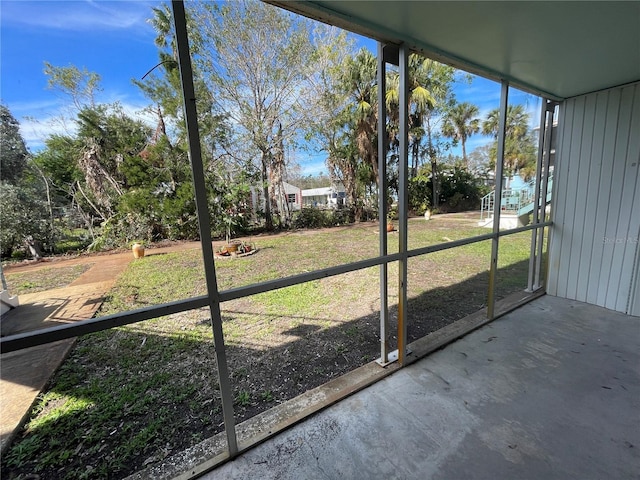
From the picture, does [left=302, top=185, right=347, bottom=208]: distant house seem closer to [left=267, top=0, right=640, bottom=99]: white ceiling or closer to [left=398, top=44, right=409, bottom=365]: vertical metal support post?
[left=267, top=0, right=640, bottom=99]: white ceiling

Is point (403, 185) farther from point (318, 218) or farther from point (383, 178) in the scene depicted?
point (318, 218)

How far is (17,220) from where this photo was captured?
18.7ft

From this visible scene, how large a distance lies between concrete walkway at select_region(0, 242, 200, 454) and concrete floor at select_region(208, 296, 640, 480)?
5.91ft

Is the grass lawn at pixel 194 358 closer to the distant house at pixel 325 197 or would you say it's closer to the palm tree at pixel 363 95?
the distant house at pixel 325 197

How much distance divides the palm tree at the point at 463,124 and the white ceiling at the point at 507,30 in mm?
12844

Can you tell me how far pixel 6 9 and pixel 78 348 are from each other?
2757 millimetres

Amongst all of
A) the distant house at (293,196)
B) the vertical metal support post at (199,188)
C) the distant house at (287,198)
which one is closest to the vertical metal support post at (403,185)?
the vertical metal support post at (199,188)

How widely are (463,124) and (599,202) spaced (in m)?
15.1

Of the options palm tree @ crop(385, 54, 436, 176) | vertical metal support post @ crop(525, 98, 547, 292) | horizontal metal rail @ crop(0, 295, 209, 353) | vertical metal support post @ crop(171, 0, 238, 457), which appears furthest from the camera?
palm tree @ crop(385, 54, 436, 176)

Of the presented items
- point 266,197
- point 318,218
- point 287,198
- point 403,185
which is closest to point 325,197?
point 318,218

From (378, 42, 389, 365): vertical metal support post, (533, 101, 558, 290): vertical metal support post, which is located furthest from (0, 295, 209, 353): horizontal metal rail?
(533, 101, 558, 290): vertical metal support post

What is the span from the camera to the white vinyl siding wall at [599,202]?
8.04 ft

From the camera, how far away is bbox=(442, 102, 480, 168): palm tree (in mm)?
13742

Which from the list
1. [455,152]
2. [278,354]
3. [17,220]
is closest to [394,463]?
[278,354]
